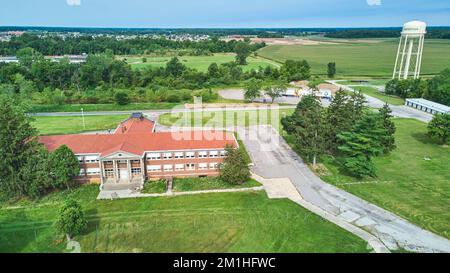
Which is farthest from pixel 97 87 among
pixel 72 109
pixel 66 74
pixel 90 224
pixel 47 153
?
pixel 90 224

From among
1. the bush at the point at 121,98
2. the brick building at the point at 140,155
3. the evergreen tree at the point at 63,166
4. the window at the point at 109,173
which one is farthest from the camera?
the bush at the point at 121,98

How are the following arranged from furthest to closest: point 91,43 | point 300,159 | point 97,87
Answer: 1. point 91,43
2. point 97,87
3. point 300,159

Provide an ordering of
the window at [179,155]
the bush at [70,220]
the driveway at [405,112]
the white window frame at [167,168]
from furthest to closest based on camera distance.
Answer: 1. the driveway at [405,112]
2. the white window frame at [167,168]
3. the window at [179,155]
4. the bush at [70,220]

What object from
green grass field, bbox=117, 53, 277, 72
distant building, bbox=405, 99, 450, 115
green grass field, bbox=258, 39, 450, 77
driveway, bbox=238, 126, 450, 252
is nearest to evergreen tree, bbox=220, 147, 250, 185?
driveway, bbox=238, 126, 450, 252

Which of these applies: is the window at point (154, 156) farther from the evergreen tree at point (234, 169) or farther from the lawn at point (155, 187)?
the evergreen tree at point (234, 169)

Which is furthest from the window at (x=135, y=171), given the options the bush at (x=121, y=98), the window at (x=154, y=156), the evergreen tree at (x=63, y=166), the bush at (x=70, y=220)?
the bush at (x=121, y=98)
